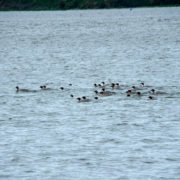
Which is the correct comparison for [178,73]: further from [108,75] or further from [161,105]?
[161,105]

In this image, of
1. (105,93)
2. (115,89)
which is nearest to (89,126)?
(105,93)

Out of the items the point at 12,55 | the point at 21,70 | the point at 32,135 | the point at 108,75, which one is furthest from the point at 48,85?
the point at 12,55

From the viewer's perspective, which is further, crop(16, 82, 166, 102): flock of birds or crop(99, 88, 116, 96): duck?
crop(99, 88, 116, 96): duck

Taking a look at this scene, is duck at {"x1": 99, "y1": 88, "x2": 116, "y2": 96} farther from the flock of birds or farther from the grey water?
the grey water

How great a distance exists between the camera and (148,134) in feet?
66.4

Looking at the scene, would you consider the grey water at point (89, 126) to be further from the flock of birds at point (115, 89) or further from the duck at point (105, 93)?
the duck at point (105, 93)

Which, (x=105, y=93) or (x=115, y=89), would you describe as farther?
(x=115, y=89)

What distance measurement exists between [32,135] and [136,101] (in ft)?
25.3

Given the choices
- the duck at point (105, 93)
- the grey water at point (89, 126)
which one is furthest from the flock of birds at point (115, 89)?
the grey water at point (89, 126)

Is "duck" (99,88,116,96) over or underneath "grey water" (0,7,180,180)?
over

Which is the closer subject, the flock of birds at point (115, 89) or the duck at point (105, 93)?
the flock of birds at point (115, 89)

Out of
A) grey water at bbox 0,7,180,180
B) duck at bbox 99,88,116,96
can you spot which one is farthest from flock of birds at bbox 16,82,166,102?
grey water at bbox 0,7,180,180

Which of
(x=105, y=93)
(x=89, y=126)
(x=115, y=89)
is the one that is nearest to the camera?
(x=89, y=126)

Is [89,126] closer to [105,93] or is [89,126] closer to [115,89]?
[105,93]
